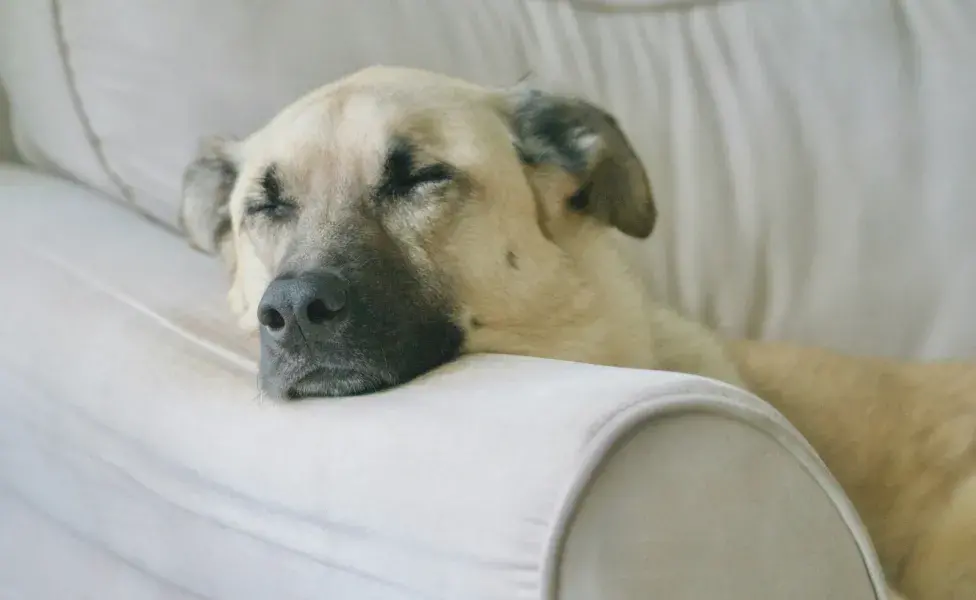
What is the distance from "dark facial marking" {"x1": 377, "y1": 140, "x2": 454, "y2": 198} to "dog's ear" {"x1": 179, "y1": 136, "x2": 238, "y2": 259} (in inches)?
12.5

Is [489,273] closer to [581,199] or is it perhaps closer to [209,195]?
[581,199]

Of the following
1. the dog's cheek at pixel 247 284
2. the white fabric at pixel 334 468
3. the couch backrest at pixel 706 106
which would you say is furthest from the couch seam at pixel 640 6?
the white fabric at pixel 334 468

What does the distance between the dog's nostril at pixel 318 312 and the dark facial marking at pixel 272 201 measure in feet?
0.91

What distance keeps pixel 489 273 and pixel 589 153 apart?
0.21 meters

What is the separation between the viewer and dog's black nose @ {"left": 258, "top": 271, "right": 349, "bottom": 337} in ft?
2.52

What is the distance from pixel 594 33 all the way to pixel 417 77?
0.53 metres

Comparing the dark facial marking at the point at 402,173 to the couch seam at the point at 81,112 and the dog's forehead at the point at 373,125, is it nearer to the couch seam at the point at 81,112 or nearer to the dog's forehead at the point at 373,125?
the dog's forehead at the point at 373,125

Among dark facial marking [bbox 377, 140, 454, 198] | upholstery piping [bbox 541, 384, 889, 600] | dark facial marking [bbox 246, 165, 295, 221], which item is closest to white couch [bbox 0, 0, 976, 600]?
upholstery piping [bbox 541, 384, 889, 600]

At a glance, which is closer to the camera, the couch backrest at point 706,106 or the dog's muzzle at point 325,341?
the dog's muzzle at point 325,341

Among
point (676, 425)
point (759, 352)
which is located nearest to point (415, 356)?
point (676, 425)

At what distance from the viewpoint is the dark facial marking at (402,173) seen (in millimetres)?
959

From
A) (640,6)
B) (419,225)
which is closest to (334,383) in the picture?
(419,225)

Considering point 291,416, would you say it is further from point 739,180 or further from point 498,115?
point 739,180

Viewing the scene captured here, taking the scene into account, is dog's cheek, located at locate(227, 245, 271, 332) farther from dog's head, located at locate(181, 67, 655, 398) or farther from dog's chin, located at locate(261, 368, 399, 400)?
dog's chin, located at locate(261, 368, 399, 400)
